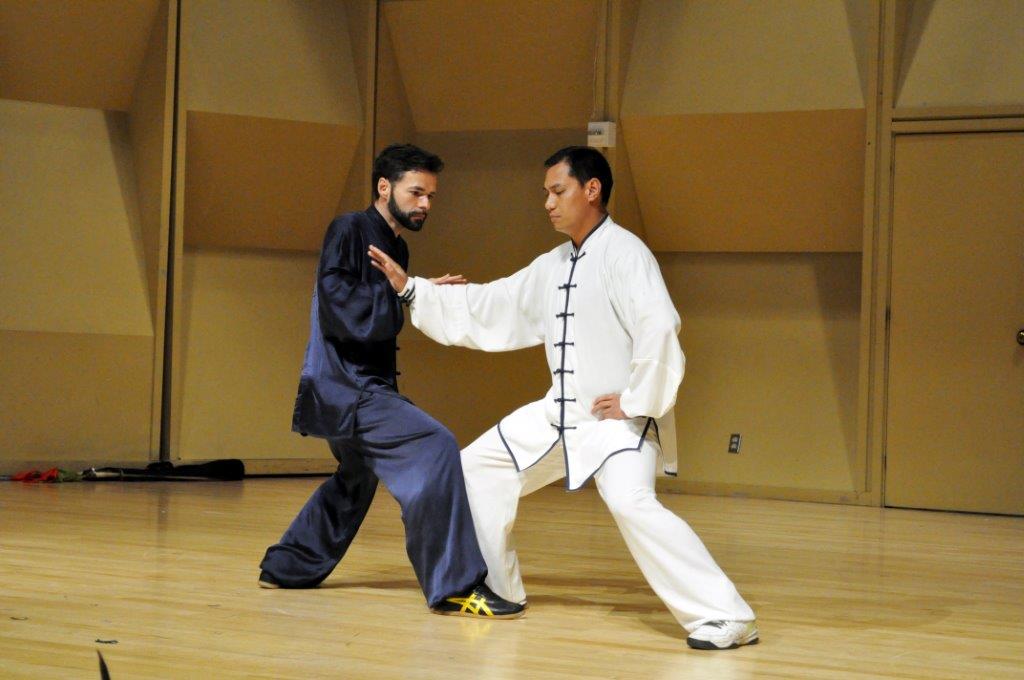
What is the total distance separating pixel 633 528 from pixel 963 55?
417cm

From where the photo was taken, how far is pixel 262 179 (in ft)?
22.9

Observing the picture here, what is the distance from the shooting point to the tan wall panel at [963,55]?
242 inches

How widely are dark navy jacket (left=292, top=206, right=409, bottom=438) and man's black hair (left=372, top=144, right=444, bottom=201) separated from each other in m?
0.13

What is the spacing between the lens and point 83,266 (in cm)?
657

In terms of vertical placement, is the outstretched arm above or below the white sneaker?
above

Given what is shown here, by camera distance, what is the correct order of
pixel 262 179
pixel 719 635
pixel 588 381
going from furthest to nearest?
pixel 262 179
pixel 588 381
pixel 719 635

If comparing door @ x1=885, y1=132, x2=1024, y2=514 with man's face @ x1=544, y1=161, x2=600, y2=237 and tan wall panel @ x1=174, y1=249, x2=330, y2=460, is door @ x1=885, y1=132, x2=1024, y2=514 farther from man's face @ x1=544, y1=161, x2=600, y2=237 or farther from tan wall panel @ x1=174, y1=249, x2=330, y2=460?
man's face @ x1=544, y1=161, x2=600, y2=237

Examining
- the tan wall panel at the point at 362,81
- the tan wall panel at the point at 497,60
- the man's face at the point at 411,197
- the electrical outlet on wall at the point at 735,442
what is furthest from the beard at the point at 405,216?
the electrical outlet on wall at the point at 735,442

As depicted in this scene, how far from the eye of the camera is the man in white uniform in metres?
3.01

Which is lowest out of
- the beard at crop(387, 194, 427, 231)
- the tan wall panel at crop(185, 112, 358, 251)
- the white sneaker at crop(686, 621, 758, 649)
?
the white sneaker at crop(686, 621, 758, 649)

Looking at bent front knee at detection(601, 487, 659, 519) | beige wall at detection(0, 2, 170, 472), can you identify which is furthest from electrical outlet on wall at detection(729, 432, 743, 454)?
bent front knee at detection(601, 487, 659, 519)

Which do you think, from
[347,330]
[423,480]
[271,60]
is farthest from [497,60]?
[423,480]

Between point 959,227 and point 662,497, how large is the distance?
2.01 meters

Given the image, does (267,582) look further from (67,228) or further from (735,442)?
(735,442)
